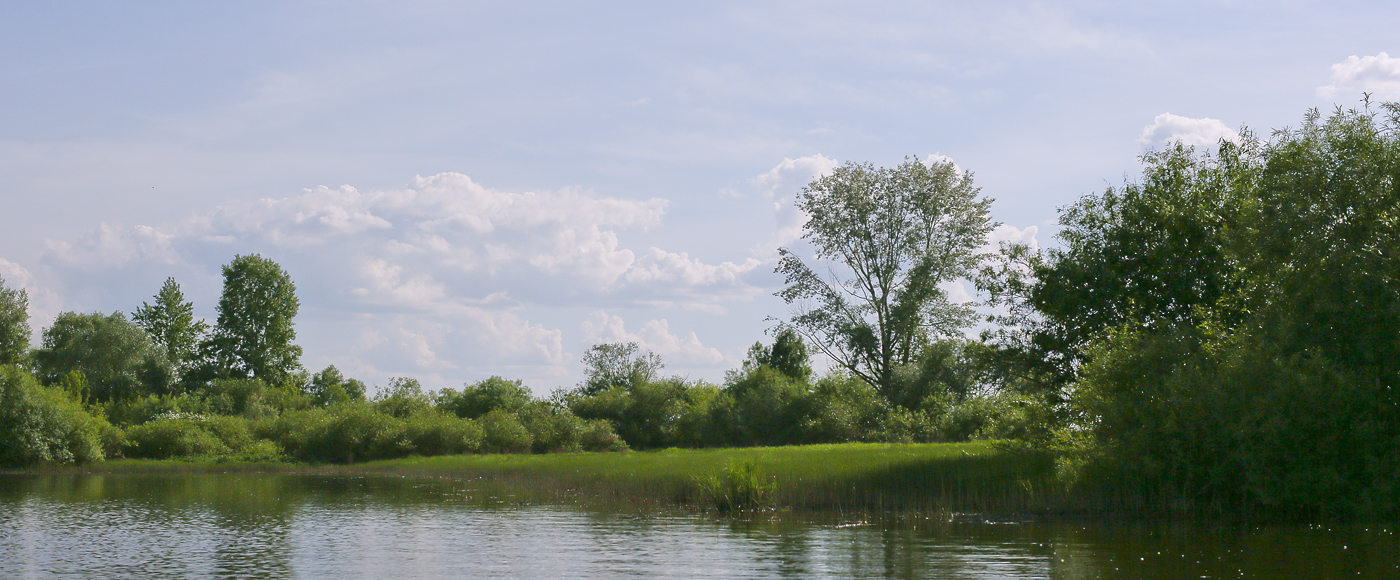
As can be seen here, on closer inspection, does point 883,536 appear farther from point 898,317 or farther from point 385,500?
point 898,317

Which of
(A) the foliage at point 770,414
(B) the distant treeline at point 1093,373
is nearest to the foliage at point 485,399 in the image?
(B) the distant treeline at point 1093,373

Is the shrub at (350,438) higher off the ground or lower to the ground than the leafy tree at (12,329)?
lower

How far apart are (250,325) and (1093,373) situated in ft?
250

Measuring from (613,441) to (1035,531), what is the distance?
45.8m

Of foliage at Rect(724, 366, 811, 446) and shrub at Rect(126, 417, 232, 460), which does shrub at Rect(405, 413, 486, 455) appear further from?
foliage at Rect(724, 366, 811, 446)

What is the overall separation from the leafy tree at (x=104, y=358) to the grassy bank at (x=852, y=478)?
174ft

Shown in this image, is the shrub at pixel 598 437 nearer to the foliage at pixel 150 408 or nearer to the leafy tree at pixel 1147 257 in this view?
the foliage at pixel 150 408

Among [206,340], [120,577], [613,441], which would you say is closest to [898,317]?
[613,441]

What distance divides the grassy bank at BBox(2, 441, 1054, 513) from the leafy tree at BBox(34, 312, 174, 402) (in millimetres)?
53123

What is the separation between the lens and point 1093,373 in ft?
103

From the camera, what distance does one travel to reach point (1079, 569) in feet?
66.4

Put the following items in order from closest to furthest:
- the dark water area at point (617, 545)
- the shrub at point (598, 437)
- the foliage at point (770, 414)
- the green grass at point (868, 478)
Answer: the dark water area at point (617, 545), the green grass at point (868, 478), the foliage at point (770, 414), the shrub at point (598, 437)

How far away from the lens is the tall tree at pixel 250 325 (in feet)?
280

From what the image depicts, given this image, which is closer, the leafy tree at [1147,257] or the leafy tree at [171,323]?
the leafy tree at [1147,257]
